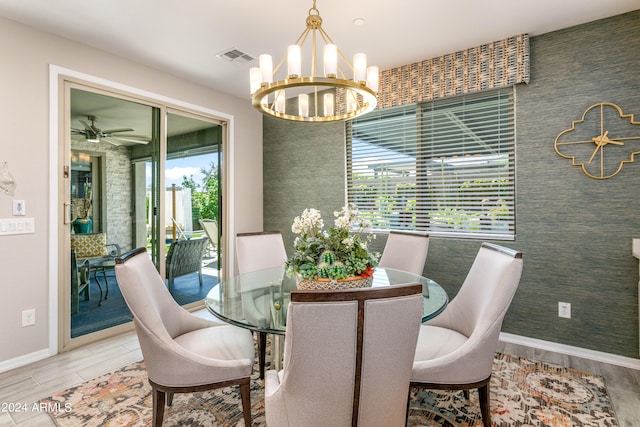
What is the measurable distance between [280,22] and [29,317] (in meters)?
3.01

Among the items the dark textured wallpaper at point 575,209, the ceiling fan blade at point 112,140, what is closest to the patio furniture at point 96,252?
the ceiling fan blade at point 112,140

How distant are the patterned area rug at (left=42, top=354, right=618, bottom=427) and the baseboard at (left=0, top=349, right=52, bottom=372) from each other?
2.40 ft

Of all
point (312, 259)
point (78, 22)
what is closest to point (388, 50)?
point (312, 259)

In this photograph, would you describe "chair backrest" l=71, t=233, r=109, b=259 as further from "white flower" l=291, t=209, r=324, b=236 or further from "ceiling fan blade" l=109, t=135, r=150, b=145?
"white flower" l=291, t=209, r=324, b=236

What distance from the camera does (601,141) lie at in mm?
2582

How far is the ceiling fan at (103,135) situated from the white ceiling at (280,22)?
68 cm

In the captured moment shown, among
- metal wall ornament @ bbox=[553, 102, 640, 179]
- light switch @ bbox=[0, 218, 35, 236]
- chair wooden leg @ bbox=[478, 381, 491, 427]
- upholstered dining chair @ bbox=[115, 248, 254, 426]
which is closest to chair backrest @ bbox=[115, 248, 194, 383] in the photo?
upholstered dining chair @ bbox=[115, 248, 254, 426]

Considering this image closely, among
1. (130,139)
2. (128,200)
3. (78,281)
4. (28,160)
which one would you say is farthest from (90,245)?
(130,139)

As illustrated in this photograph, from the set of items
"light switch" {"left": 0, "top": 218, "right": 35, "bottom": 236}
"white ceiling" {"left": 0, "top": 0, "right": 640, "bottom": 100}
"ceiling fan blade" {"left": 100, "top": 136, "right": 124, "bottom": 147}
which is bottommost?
"light switch" {"left": 0, "top": 218, "right": 35, "bottom": 236}

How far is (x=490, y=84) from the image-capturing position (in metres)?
2.98

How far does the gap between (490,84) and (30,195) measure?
391cm

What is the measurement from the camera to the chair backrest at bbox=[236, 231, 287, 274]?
2.96 meters

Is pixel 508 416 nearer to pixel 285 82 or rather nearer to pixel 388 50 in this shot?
pixel 285 82

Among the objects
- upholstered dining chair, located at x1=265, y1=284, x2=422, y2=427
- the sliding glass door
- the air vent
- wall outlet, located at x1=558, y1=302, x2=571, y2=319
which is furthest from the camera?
the air vent
